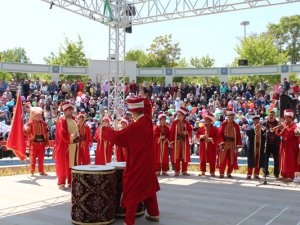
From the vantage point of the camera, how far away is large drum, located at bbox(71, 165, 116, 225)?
17.0 feet

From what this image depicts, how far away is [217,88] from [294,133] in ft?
44.4

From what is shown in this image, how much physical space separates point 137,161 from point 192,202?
2.08 m

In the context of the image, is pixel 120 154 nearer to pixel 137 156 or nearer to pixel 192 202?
pixel 192 202

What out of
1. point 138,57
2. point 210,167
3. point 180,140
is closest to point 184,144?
point 180,140

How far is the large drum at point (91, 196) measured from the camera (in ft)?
17.0

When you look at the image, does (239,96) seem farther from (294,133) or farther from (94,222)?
(94,222)

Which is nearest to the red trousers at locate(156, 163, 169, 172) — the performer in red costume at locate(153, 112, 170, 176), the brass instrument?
the performer in red costume at locate(153, 112, 170, 176)

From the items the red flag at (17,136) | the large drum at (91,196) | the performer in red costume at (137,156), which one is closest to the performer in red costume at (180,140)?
the red flag at (17,136)

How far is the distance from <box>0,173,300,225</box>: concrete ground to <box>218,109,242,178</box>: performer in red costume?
0.48 metres

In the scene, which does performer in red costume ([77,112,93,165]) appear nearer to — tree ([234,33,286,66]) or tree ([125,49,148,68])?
tree ([234,33,286,66])

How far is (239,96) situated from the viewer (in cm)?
Result: 2091

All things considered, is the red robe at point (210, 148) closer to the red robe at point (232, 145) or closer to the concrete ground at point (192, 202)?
the red robe at point (232, 145)

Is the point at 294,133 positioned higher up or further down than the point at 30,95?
further down

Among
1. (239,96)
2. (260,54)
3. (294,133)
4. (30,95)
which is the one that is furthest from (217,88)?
(260,54)
